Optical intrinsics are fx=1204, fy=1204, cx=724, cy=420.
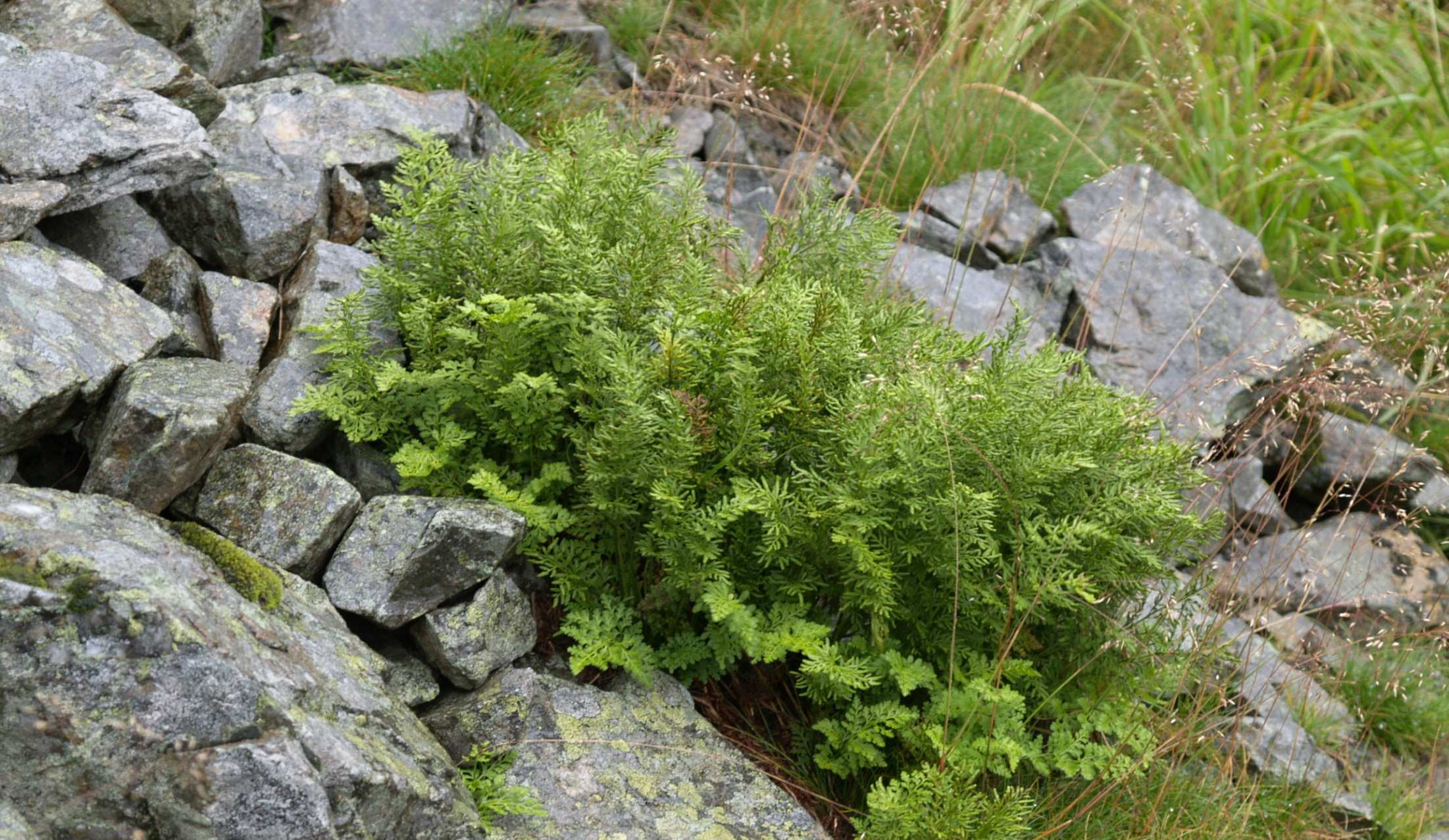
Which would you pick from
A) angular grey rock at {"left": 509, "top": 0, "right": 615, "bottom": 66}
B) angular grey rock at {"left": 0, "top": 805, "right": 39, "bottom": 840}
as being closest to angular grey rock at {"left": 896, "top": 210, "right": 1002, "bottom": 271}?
angular grey rock at {"left": 509, "top": 0, "right": 615, "bottom": 66}

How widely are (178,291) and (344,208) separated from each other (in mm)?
726

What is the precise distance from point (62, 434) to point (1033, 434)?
107 inches

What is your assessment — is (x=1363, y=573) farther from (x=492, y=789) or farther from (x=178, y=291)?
(x=178, y=291)

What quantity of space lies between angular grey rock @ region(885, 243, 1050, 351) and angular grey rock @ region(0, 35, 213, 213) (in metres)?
2.91

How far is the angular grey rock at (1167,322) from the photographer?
565 cm

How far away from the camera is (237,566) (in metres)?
2.92

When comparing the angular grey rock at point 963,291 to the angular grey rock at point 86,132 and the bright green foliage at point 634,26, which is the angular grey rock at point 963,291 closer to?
the bright green foliage at point 634,26

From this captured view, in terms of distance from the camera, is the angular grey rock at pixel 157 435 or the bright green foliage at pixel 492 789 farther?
the angular grey rock at pixel 157 435

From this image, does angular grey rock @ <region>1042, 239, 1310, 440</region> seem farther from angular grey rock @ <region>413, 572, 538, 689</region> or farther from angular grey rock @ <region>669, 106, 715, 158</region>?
angular grey rock @ <region>413, 572, 538, 689</region>

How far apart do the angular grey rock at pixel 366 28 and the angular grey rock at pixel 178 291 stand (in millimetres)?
1770

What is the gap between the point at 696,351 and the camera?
335 centimetres

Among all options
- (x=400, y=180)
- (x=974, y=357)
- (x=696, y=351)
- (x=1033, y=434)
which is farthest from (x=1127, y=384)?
(x=400, y=180)

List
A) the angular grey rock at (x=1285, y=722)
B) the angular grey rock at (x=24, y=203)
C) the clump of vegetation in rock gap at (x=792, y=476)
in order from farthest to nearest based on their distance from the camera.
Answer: the angular grey rock at (x=1285, y=722)
the angular grey rock at (x=24, y=203)
the clump of vegetation in rock gap at (x=792, y=476)

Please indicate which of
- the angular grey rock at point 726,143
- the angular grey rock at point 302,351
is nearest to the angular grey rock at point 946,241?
the angular grey rock at point 726,143
